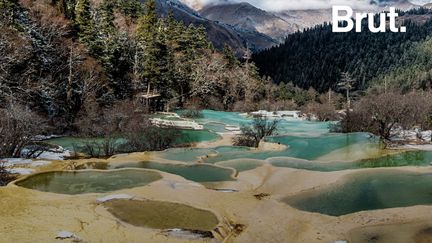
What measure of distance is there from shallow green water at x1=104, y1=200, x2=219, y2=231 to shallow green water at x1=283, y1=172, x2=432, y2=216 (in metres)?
3.54

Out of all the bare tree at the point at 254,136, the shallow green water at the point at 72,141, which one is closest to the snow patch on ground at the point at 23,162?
the shallow green water at the point at 72,141

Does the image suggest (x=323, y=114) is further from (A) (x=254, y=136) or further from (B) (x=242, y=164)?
(B) (x=242, y=164)

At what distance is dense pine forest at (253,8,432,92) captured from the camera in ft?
443

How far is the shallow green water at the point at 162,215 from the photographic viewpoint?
11.8 metres

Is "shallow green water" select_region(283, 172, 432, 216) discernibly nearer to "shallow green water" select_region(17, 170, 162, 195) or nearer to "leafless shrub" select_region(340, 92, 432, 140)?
"shallow green water" select_region(17, 170, 162, 195)

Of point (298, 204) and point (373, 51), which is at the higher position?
point (373, 51)

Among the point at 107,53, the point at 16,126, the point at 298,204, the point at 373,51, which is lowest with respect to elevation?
the point at 298,204

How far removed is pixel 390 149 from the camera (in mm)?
26188

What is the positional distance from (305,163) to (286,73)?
417 feet

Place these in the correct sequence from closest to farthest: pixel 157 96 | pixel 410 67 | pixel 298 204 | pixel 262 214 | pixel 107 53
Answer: pixel 262 214
pixel 298 204
pixel 107 53
pixel 157 96
pixel 410 67

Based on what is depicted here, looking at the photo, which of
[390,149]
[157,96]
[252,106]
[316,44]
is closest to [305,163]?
[390,149]

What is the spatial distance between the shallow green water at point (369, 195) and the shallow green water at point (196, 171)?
408 cm

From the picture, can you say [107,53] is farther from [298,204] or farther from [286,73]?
[286,73]

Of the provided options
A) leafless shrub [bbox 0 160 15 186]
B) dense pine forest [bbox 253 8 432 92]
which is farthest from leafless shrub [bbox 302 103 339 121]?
dense pine forest [bbox 253 8 432 92]
